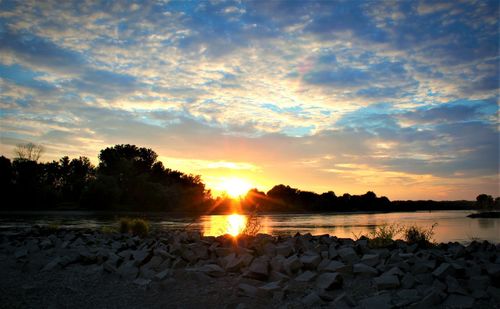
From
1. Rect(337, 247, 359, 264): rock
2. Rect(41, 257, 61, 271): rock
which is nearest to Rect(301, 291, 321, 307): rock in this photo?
Rect(337, 247, 359, 264): rock

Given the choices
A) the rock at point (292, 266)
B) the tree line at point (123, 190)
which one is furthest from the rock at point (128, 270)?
the tree line at point (123, 190)

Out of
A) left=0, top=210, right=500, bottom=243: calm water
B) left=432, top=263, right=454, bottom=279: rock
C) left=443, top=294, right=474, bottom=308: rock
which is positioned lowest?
left=0, top=210, right=500, bottom=243: calm water

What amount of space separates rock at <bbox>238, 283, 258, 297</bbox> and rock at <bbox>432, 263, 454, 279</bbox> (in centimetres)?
233

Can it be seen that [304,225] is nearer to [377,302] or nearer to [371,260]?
[371,260]

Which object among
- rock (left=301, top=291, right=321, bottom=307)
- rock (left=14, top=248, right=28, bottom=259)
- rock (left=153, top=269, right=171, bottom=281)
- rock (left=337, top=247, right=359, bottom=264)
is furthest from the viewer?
rock (left=14, top=248, right=28, bottom=259)

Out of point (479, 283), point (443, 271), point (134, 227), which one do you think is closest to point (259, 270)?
point (443, 271)

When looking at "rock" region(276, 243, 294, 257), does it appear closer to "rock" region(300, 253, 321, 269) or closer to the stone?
"rock" region(300, 253, 321, 269)

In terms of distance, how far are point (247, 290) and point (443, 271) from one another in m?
2.53

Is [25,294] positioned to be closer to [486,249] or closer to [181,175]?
[486,249]

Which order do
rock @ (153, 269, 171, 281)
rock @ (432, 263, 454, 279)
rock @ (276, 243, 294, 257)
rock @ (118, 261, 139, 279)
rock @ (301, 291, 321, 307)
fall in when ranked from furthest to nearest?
1. rock @ (276, 243, 294, 257)
2. rock @ (118, 261, 139, 279)
3. rock @ (153, 269, 171, 281)
4. rock @ (432, 263, 454, 279)
5. rock @ (301, 291, 321, 307)

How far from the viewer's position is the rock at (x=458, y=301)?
4109 mm

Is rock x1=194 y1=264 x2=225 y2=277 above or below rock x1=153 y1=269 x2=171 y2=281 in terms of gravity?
above

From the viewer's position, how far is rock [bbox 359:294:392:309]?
421cm

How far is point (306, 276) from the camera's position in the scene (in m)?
5.48
